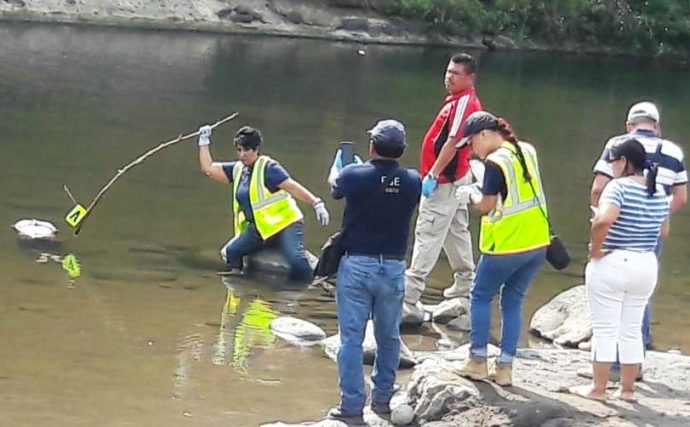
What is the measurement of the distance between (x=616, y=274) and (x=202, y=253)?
206 inches

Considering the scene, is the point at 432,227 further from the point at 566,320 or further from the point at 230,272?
the point at 230,272

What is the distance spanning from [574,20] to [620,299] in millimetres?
42065

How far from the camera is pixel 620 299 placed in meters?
6.93

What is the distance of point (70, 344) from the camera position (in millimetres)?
8453

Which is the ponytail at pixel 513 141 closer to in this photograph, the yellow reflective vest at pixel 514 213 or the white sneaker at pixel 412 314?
the yellow reflective vest at pixel 514 213

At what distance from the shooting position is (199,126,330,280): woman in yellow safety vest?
10773mm

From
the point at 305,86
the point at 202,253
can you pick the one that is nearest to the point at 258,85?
the point at 305,86

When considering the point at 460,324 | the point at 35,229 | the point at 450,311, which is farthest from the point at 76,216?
the point at 460,324

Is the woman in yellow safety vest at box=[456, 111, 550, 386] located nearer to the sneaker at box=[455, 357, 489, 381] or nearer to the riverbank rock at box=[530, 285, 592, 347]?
the sneaker at box=[455, 357, 489, 381]

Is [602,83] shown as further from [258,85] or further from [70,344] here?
[70,344]

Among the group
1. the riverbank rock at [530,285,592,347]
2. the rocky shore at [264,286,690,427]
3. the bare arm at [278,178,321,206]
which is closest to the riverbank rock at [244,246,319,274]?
the bare arm at [278,178,321,206]

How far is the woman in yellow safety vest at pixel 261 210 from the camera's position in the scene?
10773 millimetres

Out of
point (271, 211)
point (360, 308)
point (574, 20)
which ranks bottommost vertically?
point (271, 211)

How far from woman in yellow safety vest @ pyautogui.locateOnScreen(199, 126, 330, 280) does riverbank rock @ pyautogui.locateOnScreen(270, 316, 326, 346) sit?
174cm
